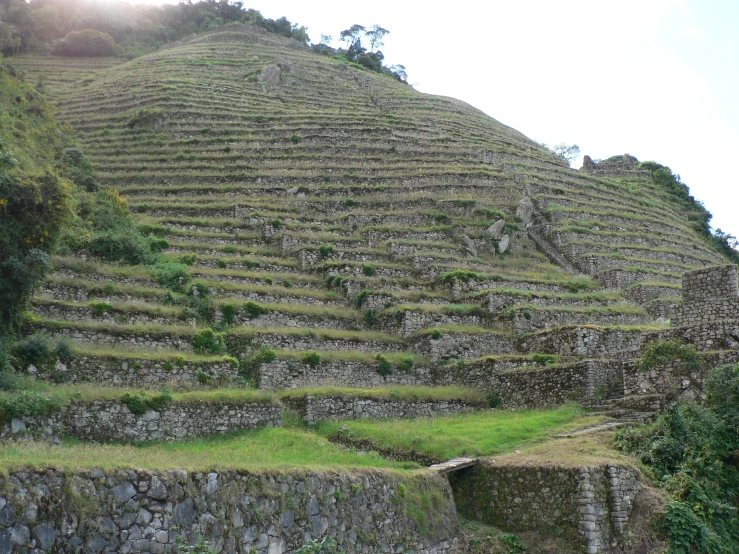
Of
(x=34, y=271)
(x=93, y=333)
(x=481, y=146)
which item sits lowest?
(x=93, y=333)

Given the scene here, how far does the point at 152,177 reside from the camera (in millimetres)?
46656

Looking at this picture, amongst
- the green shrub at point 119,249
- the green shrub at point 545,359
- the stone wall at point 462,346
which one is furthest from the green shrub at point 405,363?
the green shrub at point 119,249

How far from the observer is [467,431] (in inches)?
828

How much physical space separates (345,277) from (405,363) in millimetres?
6507

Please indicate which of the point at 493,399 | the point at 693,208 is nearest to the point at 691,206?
the point at 693,208

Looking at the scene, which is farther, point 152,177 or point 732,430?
point 152,177

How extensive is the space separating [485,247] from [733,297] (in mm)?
16039

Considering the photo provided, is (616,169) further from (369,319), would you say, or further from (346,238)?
(369,319)

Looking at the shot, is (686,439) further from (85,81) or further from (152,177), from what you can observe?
(85,81)

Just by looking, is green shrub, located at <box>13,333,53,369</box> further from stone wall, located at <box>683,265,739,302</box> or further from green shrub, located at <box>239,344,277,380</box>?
stone wall, located at <box>683,265,739,302</box>

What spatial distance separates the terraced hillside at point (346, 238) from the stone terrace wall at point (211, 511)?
9.91m

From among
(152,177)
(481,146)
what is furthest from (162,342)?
(481,146)

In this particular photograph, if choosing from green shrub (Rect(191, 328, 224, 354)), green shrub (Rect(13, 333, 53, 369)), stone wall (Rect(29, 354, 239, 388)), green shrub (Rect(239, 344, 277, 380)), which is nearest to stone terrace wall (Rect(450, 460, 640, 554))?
green shrub (Rect(239, 344, 277, 380))

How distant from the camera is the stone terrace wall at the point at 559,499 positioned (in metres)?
16.6
